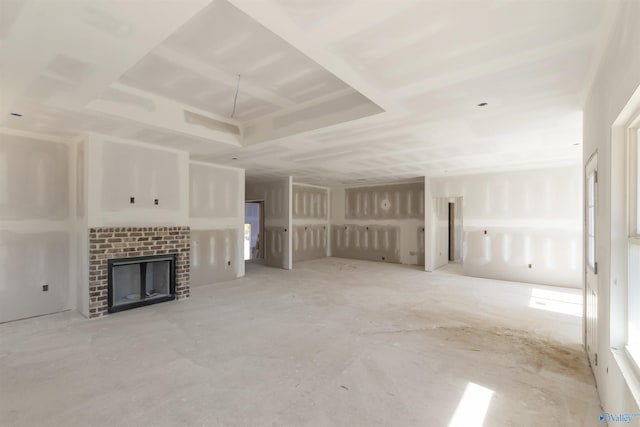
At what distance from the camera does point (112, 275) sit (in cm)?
426

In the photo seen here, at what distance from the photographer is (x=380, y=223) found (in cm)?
952

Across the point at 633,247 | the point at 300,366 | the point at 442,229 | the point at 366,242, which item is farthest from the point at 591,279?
the point at 366,242

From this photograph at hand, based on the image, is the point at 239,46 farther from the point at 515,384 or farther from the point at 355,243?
the point at 355,243

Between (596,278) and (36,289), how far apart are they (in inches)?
263

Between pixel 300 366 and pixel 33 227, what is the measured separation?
438 centimetres

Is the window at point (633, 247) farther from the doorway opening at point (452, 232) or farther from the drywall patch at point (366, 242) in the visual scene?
the doorway opening at point (452, 232)

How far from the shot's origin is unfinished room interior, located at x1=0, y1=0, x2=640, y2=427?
1785 mm

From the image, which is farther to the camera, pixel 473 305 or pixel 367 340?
pixel 473 305

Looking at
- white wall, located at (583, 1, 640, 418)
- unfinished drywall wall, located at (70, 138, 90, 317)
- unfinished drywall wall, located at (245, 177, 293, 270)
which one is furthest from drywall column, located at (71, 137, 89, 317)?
white wall, located at (583, 1, 640, 418)

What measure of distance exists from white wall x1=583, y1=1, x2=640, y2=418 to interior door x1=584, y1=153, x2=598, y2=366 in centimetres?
24

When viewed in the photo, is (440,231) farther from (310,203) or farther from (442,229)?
(310,203)

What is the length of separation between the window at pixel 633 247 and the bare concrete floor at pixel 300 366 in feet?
2.64

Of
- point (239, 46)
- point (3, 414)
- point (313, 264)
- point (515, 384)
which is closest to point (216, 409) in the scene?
point (3, 414)

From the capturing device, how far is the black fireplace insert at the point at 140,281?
4347 mm
